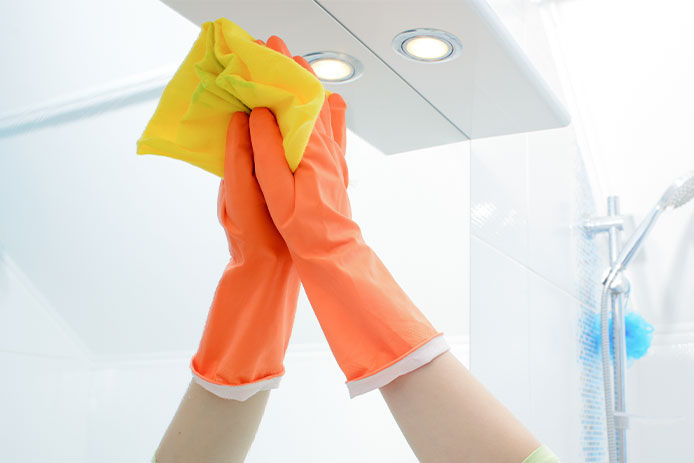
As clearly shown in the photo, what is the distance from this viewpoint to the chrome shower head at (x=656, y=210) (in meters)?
1.51

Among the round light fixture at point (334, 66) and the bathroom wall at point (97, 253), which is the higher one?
the round light fixture at point (334, 66)

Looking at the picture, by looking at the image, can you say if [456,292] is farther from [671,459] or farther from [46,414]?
[671,459]

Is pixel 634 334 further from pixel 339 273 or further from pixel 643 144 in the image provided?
pixel 339 273

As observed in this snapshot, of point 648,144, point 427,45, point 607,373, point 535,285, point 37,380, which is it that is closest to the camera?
point 37,380

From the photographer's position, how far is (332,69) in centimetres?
80

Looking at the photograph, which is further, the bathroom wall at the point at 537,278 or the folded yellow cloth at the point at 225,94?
the bathroom wall at the point at 537,278

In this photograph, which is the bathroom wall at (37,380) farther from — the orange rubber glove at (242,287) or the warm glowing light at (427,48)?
the warm glowing light at (427,48)

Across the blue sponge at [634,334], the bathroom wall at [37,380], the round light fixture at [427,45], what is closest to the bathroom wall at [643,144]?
the blue sponge at [634,334]

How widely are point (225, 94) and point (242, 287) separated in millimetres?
141

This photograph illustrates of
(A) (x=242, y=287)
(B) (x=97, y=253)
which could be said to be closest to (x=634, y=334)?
(A) (x=242, y=287)

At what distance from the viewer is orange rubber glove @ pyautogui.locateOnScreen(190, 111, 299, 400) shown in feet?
1.65

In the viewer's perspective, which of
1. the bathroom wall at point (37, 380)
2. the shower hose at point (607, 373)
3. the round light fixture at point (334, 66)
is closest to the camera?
the bathroom wall at point (37, 380)

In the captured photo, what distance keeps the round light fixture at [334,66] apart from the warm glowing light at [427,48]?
64 mm

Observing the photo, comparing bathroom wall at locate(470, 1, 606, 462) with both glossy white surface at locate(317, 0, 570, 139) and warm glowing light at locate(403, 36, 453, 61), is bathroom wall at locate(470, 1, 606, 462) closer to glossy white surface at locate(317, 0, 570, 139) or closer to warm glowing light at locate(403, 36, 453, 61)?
glossy white surface at locate(317, 0, 570, 139)
